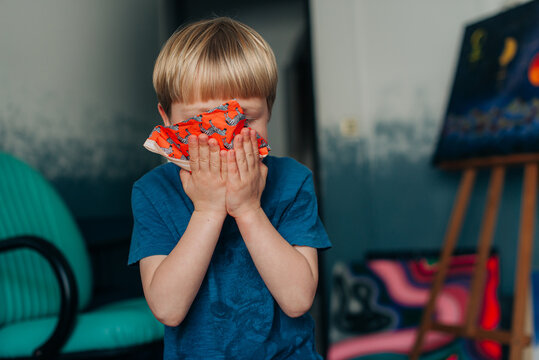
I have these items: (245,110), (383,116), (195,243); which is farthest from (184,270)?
(383,116)

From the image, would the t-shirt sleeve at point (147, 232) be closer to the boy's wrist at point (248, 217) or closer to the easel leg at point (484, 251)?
the boy's wrist at point (248, 217)

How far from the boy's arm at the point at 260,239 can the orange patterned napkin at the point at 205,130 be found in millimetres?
17

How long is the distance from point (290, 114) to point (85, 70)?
354cm

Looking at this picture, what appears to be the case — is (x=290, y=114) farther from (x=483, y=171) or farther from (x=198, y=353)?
(x=198, y=353)

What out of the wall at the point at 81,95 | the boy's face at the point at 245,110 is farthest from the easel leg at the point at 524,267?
the wall at the point at 81,95

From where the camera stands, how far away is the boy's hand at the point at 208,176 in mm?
753

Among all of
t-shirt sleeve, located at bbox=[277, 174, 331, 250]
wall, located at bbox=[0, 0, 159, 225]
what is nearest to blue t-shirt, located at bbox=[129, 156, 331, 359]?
t-shirt sleeve, located at bbox=[277, 174, 331, 250]

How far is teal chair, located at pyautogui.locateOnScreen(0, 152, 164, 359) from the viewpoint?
3.77ft

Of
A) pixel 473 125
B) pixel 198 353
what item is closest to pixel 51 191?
pixel 198 353

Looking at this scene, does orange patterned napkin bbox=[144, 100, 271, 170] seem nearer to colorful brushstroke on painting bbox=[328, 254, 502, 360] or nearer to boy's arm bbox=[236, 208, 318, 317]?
boy's arm bbox=[236, 208, 318, 317]

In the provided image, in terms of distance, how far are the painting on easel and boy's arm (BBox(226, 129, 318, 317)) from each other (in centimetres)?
155

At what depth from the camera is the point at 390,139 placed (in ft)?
10.1

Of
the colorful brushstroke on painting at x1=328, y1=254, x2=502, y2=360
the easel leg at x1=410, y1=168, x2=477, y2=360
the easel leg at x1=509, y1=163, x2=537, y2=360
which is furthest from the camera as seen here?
the colorful brushstroke on painting at x1=328, y1=254, x2=502, y2=360

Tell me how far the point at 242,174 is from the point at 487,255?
1.80 m
